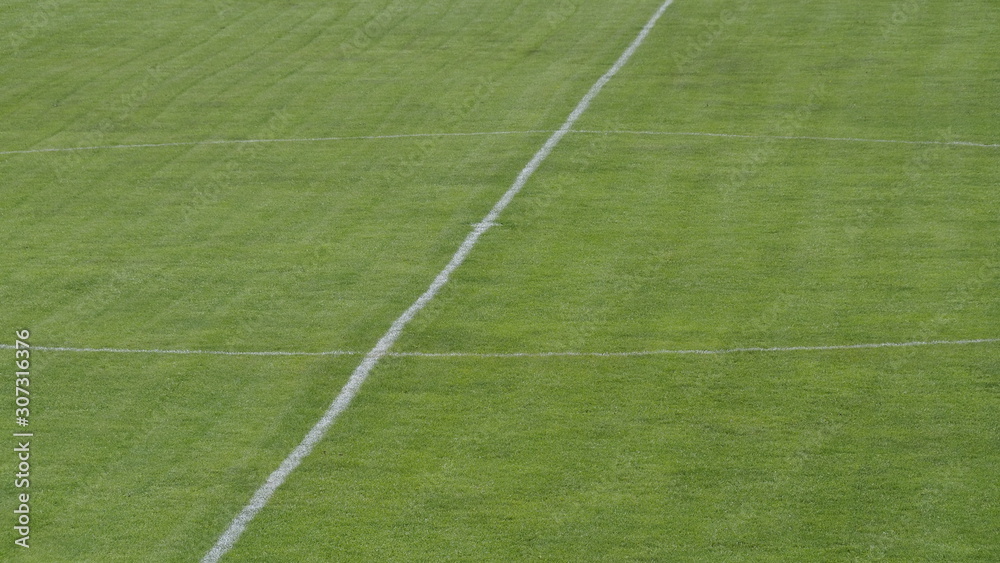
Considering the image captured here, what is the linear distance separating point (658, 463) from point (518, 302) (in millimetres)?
3905

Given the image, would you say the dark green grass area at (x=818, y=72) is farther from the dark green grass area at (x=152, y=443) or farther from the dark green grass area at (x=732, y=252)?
the dark green grass area at (x=152, y=443)

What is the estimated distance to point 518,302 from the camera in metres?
13.7

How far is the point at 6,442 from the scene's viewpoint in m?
10.4

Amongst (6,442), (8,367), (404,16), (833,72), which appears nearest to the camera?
(6,442)

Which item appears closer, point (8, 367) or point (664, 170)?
point (8, 367)

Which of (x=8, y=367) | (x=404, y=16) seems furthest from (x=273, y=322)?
(x=404, y=16)

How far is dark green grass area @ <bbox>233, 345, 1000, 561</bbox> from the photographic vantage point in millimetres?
8930

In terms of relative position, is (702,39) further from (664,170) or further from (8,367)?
(8,367)

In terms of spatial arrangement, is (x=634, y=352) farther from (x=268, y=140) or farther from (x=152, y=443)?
Result: (x=268, y=140)

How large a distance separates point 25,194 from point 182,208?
2.32 meters
